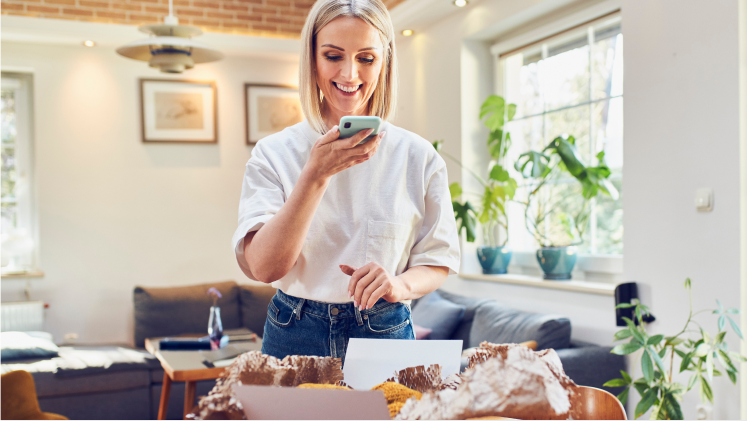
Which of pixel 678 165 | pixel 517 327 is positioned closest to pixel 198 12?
pixel 517 327

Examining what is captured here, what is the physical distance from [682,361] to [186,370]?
7.24ft

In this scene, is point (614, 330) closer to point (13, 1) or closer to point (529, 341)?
point (529, 341)

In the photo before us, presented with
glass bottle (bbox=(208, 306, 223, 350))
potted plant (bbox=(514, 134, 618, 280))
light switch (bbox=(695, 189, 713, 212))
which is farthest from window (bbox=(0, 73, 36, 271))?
light switch (bbox=(695, 189, 713, 212))

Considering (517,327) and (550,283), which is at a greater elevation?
(550,283)

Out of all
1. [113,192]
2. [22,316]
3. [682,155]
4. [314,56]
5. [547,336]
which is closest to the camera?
[314,56]

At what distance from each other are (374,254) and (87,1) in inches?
175

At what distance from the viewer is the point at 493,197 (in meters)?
3.33

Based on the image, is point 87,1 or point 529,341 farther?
point 87,1

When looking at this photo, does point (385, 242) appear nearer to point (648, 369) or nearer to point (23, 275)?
point (648, 369)

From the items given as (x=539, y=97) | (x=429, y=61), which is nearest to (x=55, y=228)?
(x=429, y=61)

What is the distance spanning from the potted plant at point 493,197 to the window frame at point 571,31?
6.5 inches

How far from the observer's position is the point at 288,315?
1.00m

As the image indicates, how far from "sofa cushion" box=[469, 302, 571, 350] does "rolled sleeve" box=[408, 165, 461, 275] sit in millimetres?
1756

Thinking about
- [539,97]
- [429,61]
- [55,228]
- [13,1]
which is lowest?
[55,228]
